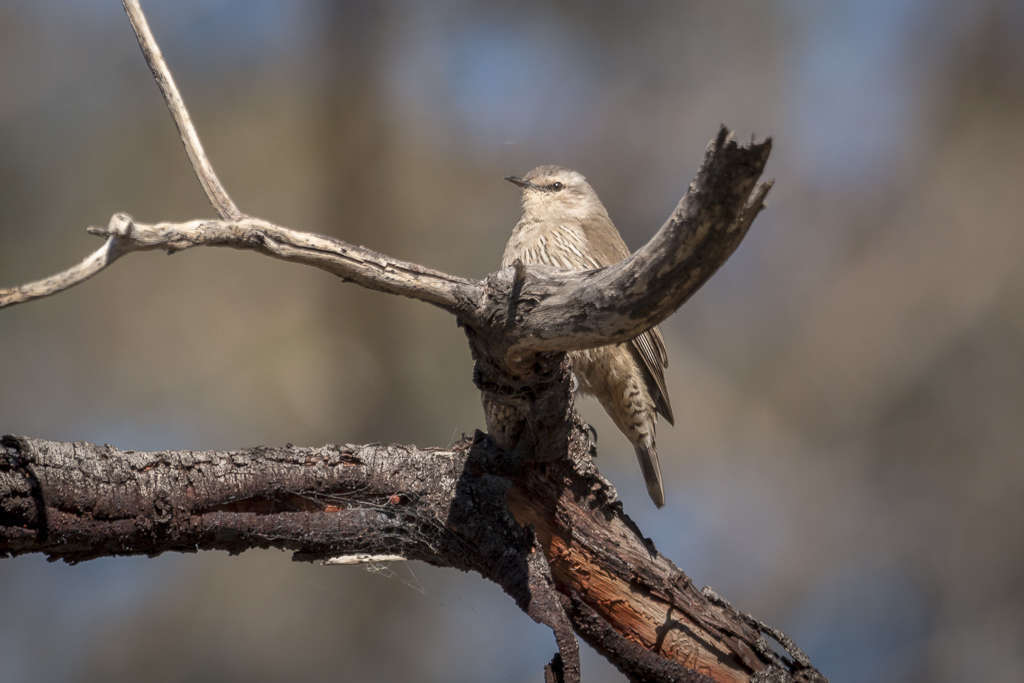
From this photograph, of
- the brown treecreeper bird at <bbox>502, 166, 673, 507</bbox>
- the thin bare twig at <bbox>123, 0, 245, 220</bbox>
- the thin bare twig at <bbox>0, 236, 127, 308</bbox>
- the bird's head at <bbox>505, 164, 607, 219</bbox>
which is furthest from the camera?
the bird's head at <bbox>505, 164, 607, 219</bbox>

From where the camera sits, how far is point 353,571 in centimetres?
546

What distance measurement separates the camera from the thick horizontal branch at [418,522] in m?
1.87

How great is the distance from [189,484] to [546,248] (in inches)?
82.6

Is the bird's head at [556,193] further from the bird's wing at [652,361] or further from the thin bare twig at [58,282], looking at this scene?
the thin bare twig at [58,282]

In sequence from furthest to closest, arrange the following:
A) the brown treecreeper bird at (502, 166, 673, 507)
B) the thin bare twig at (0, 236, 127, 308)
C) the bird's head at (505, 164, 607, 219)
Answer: the bird's head at (505, 164, 607, 219) < the brown treecreeper bird at (502, 166, 673, 507) < the thin bare twig at (0, 236, 127, 308)

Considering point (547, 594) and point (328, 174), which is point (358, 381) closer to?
point (328, 174)

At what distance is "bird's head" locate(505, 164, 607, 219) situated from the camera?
4.08 m

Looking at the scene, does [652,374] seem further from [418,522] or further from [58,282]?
[58,282]

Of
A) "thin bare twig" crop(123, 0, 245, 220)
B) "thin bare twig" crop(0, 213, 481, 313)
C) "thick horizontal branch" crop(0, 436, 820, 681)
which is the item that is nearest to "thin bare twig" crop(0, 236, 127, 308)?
"thin bare twig" crop(0, 213, 481, 313)

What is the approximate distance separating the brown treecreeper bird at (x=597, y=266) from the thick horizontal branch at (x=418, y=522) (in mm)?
1185

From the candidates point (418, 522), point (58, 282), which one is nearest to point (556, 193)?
point (418, 522)

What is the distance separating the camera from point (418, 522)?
7.07 feet

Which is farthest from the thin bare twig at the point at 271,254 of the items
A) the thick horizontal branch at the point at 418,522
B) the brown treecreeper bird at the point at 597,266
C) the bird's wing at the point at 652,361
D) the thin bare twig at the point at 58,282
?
the bird's wing at the point at 652,361

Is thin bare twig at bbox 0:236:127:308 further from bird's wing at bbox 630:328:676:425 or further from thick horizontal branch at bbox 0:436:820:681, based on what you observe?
bird's wing at bbox 630:328:676:425
